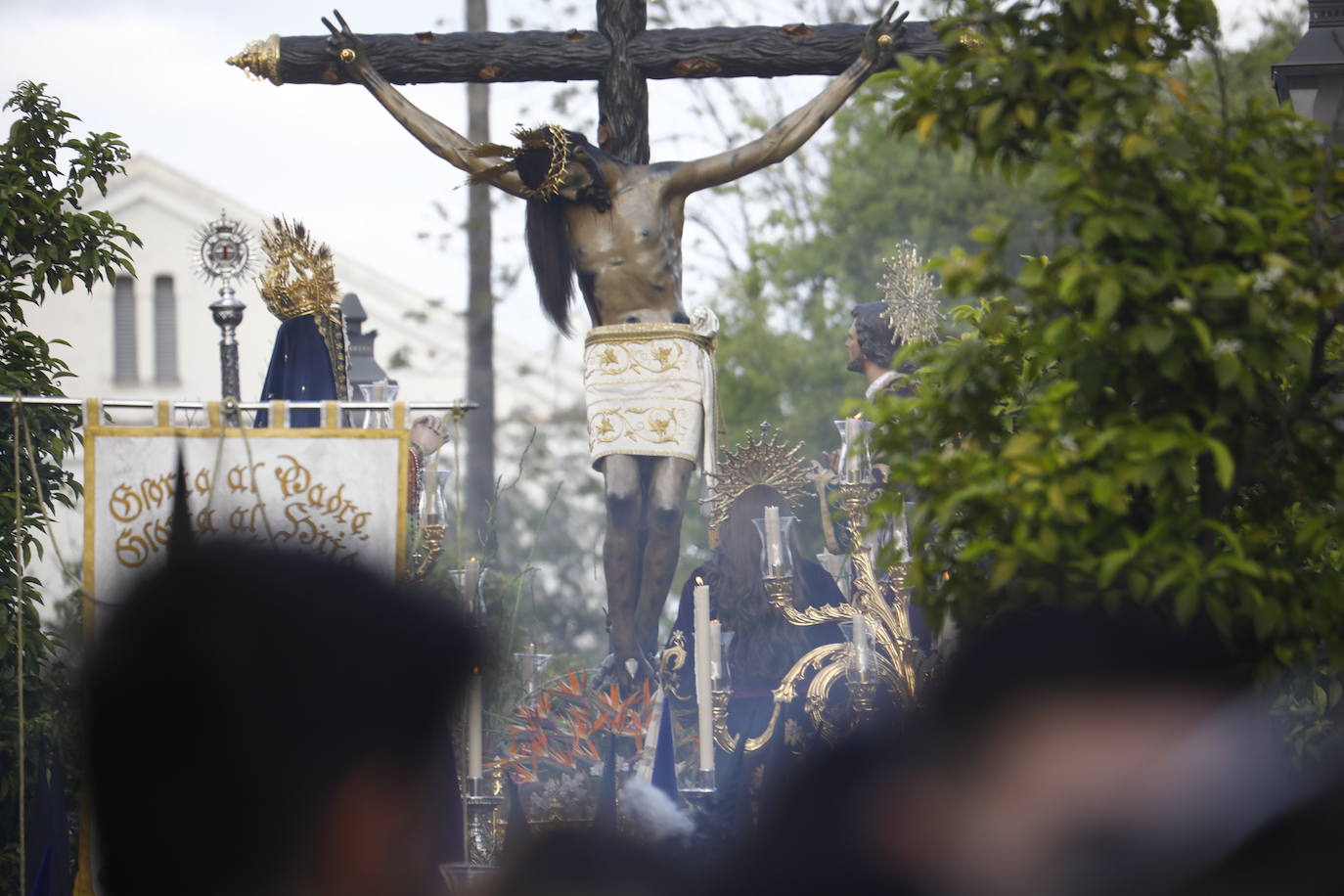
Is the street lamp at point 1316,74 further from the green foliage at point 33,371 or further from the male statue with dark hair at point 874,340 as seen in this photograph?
the green foliage at point 33,371

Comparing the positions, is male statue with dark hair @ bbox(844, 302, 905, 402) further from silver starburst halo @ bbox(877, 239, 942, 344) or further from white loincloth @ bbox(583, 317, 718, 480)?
white loincloth @ bbox(583, 317, 718, 480)

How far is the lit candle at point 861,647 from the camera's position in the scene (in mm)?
7066

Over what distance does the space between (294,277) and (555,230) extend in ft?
4.23

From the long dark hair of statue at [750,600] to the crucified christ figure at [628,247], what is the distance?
33cm

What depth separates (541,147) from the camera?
25.0 feet

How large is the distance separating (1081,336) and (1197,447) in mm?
406

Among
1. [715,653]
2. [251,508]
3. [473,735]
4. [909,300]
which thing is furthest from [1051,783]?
[909,300]

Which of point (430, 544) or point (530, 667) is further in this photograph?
point (530, 667)

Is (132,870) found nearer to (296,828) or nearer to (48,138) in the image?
(296,828)

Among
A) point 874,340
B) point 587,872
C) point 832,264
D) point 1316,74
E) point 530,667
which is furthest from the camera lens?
point 832,264

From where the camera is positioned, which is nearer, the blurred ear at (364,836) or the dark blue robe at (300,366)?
the blurred ear at (364,836)

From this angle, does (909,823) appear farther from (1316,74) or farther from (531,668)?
(531,668)

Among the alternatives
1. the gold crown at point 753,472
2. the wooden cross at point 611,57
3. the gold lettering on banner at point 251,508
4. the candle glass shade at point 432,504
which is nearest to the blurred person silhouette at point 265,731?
the gold lettering on banner at point 251,508

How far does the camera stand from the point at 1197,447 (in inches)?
142
